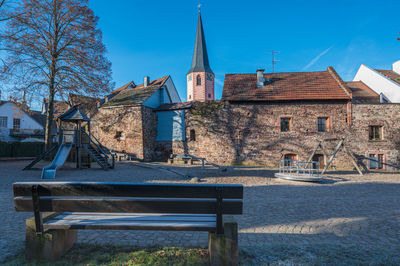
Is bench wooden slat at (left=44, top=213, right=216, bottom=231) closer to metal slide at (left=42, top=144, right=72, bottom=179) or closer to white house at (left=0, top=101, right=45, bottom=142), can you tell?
metal slide at (left=42, top=144, right=72, bottom=179)

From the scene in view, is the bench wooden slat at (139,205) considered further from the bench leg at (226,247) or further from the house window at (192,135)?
the house window at (192,135)

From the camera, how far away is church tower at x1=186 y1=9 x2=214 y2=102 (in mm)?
43875

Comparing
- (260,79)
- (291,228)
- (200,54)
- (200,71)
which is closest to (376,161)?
(260,79)

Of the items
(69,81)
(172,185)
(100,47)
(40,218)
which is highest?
(100,47)

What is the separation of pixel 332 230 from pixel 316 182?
21.9ft

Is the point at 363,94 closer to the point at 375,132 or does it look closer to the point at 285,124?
the point at 375,132

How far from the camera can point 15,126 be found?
113 ft

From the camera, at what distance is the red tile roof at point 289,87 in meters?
17.9

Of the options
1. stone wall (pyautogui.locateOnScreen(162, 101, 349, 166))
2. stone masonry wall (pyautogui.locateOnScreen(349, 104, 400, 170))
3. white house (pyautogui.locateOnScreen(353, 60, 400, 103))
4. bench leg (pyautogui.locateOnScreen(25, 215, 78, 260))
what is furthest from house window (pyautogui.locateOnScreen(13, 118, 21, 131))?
white house (pyautogui.locateOnScreen(353, 60, 400, 103))

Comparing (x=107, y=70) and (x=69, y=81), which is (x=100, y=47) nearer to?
(x=107, y=70)

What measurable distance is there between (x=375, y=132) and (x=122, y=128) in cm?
2114

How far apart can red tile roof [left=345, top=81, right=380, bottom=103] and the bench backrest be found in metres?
21.8

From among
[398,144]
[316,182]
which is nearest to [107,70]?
[316,182]

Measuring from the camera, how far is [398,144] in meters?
17.2
